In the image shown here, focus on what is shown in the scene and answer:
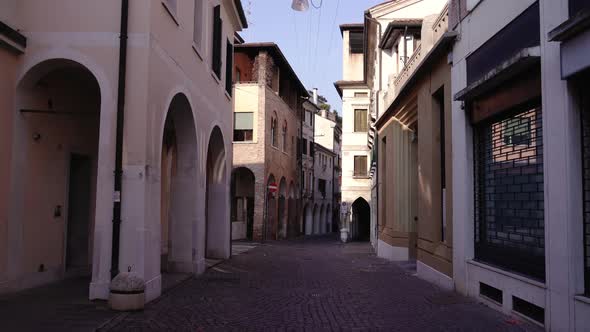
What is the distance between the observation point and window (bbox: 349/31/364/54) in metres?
42.0

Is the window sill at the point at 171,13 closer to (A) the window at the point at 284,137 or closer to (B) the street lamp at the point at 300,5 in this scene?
(B) the street lamp at the point at 300,5

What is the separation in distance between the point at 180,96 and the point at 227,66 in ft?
20.5

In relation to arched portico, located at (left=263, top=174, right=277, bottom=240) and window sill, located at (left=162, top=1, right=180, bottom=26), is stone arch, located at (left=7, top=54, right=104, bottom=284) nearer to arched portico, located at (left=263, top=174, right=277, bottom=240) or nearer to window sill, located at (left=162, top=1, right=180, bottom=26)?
window sill, located at (left=162, top=1, right=180, bottom=26)

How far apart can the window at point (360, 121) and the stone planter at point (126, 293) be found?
3349cm

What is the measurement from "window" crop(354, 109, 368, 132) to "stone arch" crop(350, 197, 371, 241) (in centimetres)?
481

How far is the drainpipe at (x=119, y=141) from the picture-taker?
8.91m

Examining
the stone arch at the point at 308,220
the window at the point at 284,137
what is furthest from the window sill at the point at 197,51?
the stone arch at the point at 308,220

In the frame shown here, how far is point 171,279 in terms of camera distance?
1230 cm

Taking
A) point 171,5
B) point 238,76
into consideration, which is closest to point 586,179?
point 171,5

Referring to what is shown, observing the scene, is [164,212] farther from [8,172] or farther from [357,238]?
[357,238]

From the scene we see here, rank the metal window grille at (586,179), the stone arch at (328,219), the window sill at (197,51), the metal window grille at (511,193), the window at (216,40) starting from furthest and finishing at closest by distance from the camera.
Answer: the stone arch at (328,219)
the window at (216,40)
the window sill at (197,51)
the metal window grille at (511,193)
the metal window grille at (586,179)

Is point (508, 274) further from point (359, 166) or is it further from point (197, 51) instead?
point (359, 166)

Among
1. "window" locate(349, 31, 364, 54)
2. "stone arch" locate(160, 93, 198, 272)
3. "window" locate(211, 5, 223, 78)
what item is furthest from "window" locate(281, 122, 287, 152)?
"stone arch" locate(160, 93, 198, 272)

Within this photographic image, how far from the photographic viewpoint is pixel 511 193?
29.0 feet
